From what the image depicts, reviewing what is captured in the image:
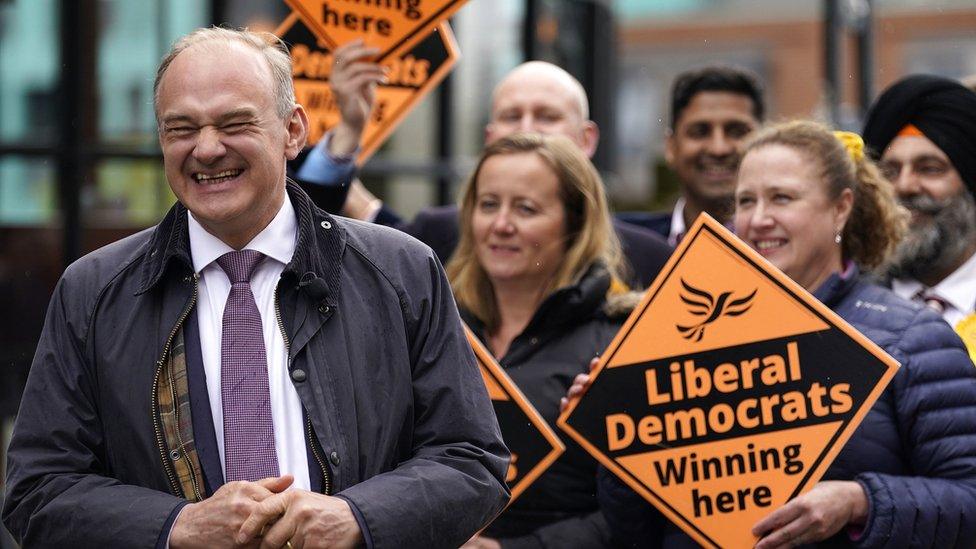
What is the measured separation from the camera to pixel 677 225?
18.2ft

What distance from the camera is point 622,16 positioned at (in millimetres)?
41562

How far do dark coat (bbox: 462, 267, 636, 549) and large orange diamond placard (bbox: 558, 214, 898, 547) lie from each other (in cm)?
25

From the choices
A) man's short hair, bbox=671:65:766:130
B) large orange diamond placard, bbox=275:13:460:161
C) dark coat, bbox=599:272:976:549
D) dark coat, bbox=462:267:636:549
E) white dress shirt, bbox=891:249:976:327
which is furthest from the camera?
man's short hair, bbox=671:65:766:130

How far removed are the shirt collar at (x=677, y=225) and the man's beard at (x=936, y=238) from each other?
833 mm

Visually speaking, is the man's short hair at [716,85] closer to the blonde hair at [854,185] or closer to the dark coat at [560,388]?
the blonde hair at [854,185]

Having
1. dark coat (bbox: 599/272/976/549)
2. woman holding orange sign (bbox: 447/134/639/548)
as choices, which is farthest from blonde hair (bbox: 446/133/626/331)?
dark coat (bbox: 599/272/976/549)

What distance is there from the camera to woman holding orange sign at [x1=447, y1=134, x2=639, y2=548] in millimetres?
3996

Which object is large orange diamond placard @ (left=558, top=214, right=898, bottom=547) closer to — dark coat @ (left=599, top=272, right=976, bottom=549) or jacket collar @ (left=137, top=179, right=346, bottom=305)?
dark coat @ (left=599, top=272, right=976, bottom=549)

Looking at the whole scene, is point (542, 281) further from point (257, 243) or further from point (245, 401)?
point (245, 401)

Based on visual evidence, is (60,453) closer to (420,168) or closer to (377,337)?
(377,337)

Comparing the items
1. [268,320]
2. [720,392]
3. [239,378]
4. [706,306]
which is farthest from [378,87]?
[239,378]

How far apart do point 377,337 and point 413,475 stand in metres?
0.29

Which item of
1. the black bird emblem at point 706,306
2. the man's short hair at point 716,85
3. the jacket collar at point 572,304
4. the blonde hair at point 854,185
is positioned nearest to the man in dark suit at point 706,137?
the man's short hair at point 716,85

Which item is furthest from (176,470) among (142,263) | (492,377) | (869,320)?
(869,320)
